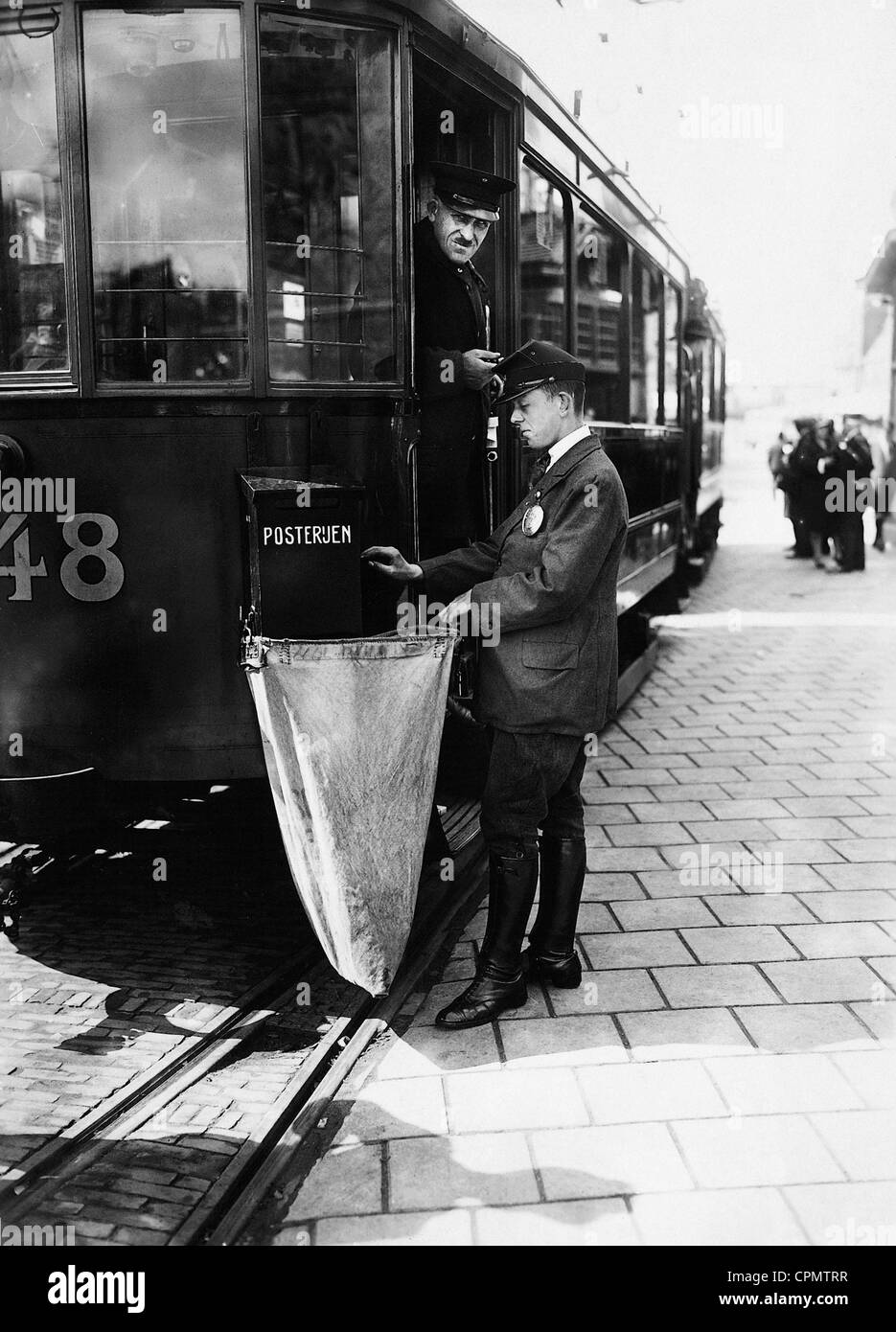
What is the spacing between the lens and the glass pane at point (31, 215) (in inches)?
157

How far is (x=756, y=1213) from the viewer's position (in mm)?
2891

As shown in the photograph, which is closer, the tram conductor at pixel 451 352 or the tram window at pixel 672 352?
the tram conductor at pixel 451 352

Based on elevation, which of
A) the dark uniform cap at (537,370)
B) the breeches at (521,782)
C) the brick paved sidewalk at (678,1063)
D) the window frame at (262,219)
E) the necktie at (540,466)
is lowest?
the brick paved sidewalk at (678,1063)

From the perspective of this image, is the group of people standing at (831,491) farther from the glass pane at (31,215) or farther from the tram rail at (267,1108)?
the glass pane at (31,215)

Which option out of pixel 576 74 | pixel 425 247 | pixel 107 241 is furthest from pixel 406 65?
pixel 576 74

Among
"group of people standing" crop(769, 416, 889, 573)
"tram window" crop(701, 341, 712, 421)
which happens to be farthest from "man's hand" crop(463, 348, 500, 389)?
"group of people standing" crop(769, 416, 889, 573)

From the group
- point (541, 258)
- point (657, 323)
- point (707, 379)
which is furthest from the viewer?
point (707, 379)

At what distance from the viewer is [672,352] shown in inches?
424

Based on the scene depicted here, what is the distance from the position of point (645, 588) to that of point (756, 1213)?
256 inches

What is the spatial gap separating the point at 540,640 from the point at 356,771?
662 mm

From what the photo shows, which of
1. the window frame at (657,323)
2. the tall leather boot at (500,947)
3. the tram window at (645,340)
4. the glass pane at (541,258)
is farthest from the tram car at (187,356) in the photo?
the tram window at (645,340)

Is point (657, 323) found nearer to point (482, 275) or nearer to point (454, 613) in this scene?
point (482, 275)

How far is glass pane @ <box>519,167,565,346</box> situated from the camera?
548 cm

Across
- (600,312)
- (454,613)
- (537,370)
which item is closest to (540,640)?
(454,613)
